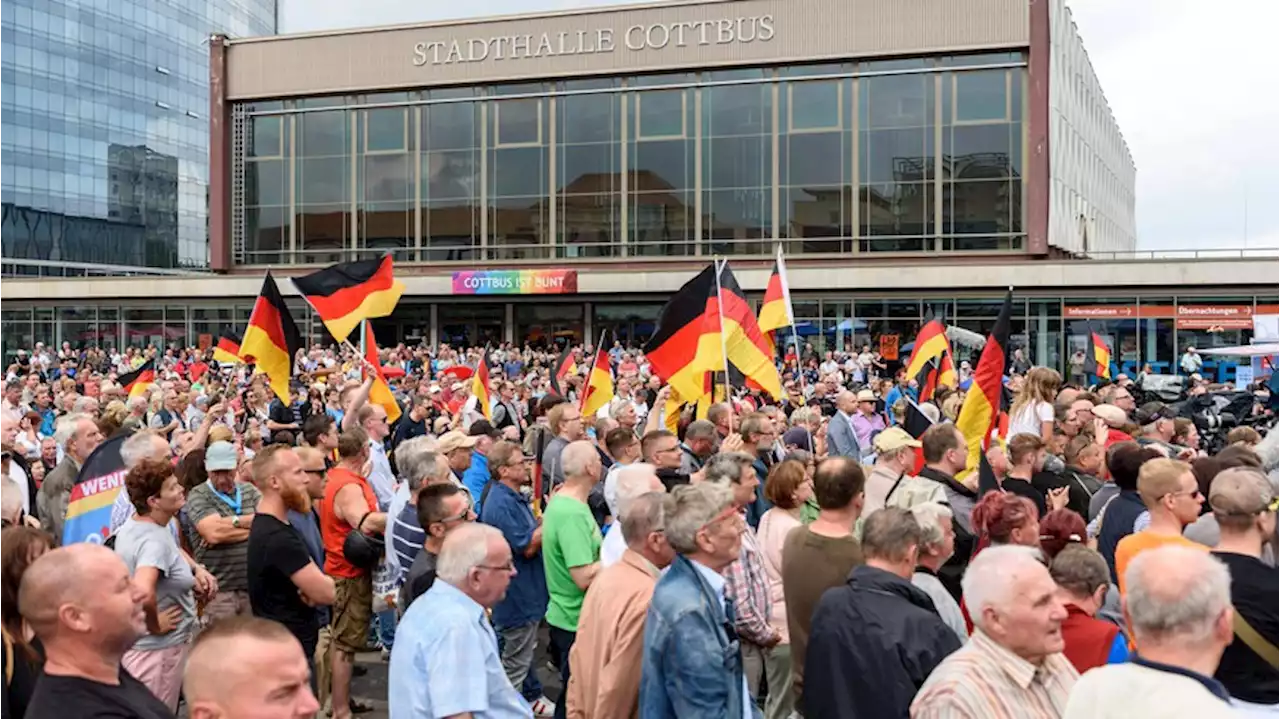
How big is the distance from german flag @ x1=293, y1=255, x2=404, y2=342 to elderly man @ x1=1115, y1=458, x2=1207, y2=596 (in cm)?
789

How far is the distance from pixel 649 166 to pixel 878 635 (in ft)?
118

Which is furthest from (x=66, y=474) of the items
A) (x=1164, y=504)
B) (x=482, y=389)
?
(x=1164, y=504)

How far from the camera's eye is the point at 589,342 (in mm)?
39531

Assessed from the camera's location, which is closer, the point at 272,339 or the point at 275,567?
the point at 275,567

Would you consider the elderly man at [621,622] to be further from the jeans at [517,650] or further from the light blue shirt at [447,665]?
the jeans at [517,650]

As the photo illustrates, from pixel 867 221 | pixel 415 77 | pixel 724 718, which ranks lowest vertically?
pixel 724 718

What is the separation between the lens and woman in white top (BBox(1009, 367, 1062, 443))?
34.1 ft

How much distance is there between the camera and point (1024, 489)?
7.16m

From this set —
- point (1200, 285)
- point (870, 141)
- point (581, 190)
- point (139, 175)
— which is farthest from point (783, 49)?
point (139, 175)

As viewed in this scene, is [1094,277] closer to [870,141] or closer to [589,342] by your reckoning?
[870,141]

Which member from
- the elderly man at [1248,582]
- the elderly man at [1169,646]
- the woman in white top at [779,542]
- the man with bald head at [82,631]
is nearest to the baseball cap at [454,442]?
the woman in white top at [779,542]

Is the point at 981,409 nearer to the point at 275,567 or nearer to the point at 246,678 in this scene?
the point at 275,567

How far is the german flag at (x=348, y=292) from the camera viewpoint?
11516 mm

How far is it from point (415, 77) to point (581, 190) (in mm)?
7838
